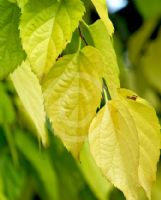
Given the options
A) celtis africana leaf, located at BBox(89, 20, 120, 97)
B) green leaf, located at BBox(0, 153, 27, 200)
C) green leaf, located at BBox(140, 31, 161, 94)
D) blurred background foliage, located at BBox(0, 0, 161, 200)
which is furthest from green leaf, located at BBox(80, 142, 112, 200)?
celtis africana leaf, located at BBox(89, 20, 120, 97)

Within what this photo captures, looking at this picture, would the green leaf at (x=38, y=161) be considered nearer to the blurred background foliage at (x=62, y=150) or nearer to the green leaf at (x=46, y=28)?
the blurred background foliage at (x=62, y=150)

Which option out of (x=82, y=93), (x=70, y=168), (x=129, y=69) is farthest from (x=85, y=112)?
(x=129, y=69)

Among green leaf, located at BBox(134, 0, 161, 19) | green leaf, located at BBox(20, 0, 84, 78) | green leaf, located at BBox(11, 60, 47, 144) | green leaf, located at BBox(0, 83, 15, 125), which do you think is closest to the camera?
green leaf, located at BBox(20, 0, 84, 78)

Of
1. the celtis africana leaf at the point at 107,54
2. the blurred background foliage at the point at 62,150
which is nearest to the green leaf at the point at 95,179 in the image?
the blurred background foliage at the point at 62,150

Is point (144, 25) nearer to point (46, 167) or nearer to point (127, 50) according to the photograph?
point (127, 50)

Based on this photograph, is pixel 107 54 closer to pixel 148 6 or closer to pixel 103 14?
pixel 103 14

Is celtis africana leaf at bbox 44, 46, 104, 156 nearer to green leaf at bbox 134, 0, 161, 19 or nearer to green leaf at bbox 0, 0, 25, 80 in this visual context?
green leaf at bbox 0, 0, 25, 80
